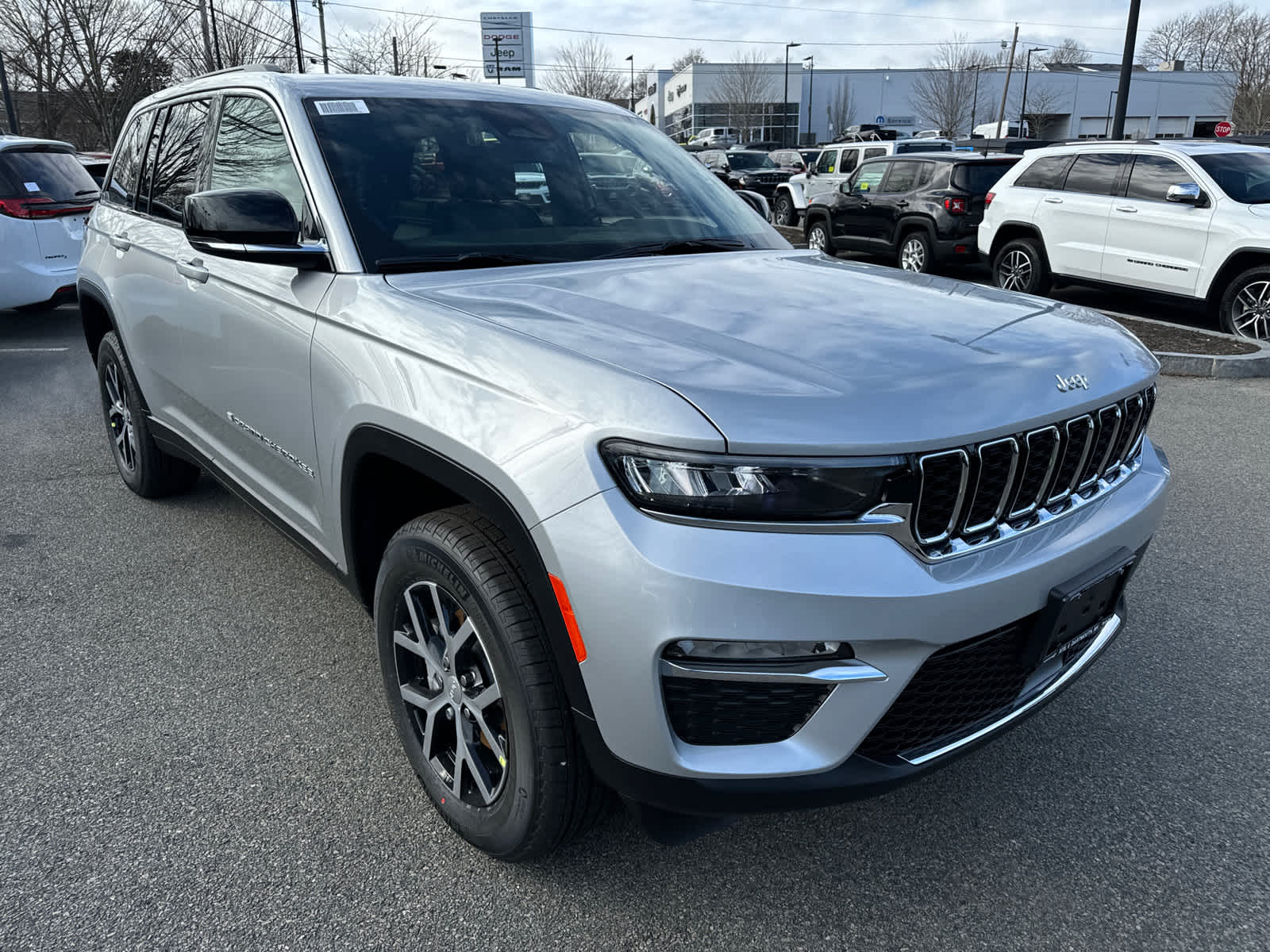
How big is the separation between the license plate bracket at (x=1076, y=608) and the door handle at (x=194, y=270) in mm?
2743

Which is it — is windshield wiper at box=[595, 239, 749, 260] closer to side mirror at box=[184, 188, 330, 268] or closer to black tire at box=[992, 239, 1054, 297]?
side mirror at box=[184, 188, 330, 268]

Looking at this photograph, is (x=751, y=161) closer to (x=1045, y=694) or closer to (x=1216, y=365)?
(x=1216, y=365)

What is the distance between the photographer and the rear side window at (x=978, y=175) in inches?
452

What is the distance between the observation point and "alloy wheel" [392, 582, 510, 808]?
2.12m

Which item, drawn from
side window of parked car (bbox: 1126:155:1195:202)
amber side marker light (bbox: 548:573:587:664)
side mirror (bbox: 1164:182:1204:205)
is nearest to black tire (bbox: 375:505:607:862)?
amber side marker light (bbox: 548:573:587:664)

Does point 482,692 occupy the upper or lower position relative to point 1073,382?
lower

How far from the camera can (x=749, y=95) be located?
76.4 metres

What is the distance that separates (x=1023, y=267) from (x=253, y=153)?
9050 millimetres

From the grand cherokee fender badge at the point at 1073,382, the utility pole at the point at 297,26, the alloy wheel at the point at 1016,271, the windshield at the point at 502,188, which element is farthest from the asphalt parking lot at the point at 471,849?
the utility pole at the point at 297,26

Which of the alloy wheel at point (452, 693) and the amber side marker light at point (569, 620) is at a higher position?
the amber side marker light at point (569, 620)

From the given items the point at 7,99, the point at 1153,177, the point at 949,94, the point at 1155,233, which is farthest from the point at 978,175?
the point at 949,94

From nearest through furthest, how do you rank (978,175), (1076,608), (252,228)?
(1076,608) → (252,228) → (978,175)

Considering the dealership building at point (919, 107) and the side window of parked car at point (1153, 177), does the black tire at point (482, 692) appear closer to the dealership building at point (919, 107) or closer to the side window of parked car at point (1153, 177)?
the side window of parked car at point (1153, 177)

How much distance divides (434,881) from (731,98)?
269ft
